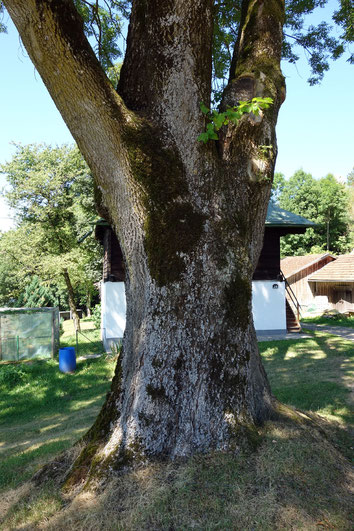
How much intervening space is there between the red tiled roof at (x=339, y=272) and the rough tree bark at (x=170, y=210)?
28.4 meters

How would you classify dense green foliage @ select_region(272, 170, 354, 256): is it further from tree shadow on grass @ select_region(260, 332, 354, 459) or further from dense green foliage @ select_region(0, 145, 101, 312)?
tree shadow on grass @ select_region(260, 332, 354, 459)

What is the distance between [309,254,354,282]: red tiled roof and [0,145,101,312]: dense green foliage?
18.8 m

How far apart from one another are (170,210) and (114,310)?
12.7 metres

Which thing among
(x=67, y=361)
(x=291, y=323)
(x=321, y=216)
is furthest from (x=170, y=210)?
(x=321, y=216)

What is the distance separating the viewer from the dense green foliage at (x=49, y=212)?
982 inches

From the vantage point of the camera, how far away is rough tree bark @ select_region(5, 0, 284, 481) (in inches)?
141

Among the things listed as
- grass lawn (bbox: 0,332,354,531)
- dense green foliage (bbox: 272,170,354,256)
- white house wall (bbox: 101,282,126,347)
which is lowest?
grass lawn (bbox: 0,332,354,531)

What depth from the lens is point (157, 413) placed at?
353cm

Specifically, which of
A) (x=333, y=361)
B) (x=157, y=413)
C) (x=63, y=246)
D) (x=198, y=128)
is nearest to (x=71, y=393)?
(x=333, y=361)

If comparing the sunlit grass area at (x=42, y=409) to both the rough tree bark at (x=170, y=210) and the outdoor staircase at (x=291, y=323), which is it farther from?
the outdoor staircase at (x=291, y=323)

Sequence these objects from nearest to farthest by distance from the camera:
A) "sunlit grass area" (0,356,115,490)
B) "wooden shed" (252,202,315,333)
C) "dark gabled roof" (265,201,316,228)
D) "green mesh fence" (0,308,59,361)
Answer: "sunlit grass area" (0,356,115,490) → "green mesh fence" (0,308,59,361) → "dark gabled roof" (265,201,316,228) → "wooden shed" (252,202,315,333)

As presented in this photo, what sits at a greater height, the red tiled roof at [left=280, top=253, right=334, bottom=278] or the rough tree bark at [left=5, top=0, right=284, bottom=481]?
the red tiled roof at [left=280, top=253, right=334, bottom=278]

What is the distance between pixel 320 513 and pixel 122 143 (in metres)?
3.46

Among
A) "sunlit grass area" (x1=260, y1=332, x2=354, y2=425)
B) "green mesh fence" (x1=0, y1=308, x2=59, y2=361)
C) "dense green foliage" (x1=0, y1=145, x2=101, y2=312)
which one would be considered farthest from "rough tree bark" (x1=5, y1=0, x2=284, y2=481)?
"dense green foliage" (x1=0, y1=145, x2=101, y2=312)
